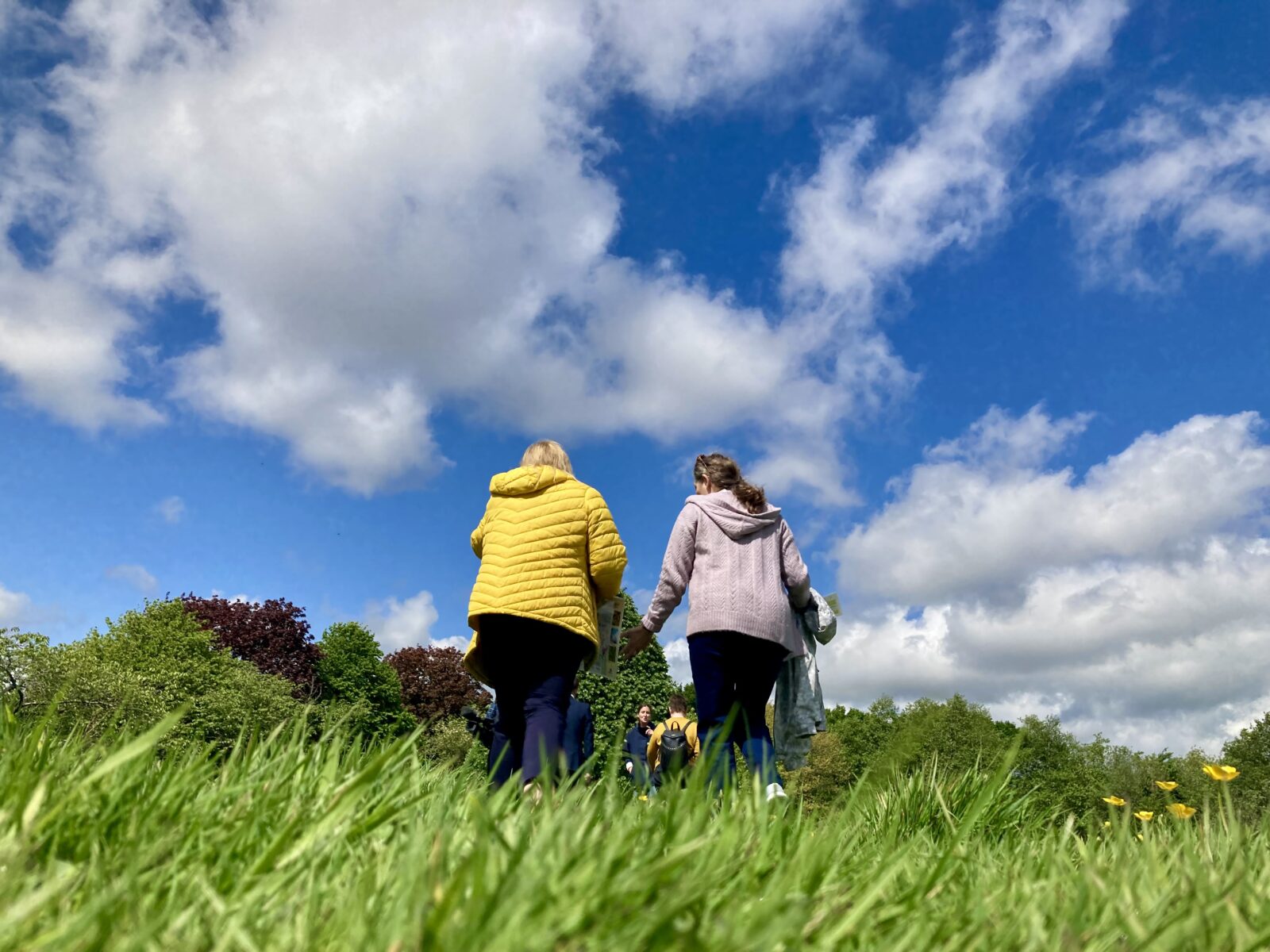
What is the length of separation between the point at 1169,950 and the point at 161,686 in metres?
41.0

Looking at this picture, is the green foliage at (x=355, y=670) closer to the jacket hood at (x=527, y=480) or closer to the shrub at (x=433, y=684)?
the shrub at (x=433, y=684)

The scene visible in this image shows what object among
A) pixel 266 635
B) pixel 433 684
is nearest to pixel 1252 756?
pixel 433 684

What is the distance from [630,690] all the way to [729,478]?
33579mm

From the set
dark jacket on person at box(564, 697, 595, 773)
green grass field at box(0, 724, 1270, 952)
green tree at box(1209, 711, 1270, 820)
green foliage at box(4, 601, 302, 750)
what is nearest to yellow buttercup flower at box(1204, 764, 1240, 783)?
green grass field at box(0, 724, 1270, 952)

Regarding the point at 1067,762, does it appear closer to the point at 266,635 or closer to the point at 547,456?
the point at 266,635

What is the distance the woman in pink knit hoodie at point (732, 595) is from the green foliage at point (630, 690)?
3109cm

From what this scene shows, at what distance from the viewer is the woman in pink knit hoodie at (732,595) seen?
223 inches

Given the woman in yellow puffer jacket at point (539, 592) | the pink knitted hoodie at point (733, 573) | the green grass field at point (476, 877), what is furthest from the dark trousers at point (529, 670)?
the green grass field at point (476, 877)

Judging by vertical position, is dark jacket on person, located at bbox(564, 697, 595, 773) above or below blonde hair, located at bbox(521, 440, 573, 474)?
below

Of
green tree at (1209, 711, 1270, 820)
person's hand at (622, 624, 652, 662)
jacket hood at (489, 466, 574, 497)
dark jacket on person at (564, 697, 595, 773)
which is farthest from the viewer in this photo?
green tree at (1209, 711, 1270, 820)

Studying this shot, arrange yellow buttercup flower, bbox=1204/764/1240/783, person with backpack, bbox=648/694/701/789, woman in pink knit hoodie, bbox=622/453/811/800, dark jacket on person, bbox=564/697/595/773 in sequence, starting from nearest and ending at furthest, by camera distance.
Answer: yellow buttercup flower, bbox=1204/764/1240/783, woman in pink knit hoodie, bbox=622/453/811/800, dark jacket on person, bbox=564/697/595/773, person with backpack, bbox=648/694/701/789

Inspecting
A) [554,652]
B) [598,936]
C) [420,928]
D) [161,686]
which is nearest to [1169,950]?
[598,936]

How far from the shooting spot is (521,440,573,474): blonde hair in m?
5.64

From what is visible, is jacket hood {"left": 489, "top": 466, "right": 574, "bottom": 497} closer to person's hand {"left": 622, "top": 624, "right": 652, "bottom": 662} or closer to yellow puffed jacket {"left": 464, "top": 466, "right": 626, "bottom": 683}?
yellow puffed jacket {"left": 464, "top": 466, "right": 626, "bottom": 683}
